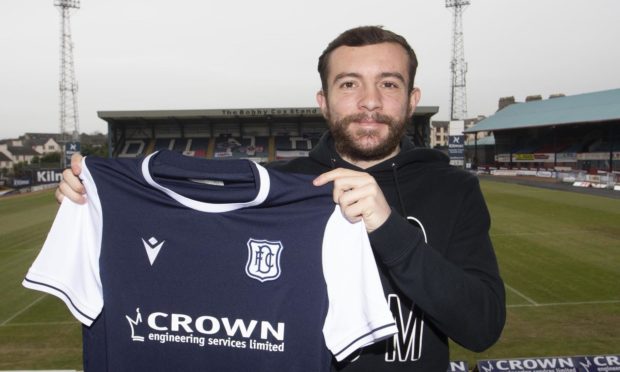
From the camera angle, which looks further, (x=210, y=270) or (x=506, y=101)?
(x=506, y=101)

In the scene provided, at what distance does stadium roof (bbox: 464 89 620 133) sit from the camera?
4084 centimetres

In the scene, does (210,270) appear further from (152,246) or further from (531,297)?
(531,297)

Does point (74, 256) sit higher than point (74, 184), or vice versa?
point (74, 184)

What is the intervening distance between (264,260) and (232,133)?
48.5m

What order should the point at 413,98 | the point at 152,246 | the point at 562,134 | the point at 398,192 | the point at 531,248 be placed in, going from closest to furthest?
1. the point at 152,246
2. the point at 398,192
3. the point at 413,98
4. the point at 531,248
5. the point at 562,134

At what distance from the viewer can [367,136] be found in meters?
2.19

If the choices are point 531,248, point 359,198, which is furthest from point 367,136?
point 531,248

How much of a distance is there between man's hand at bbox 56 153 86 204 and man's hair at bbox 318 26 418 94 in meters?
1.32

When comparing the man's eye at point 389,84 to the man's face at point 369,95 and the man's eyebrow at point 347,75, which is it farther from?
the man's eyebrow at point 347,75

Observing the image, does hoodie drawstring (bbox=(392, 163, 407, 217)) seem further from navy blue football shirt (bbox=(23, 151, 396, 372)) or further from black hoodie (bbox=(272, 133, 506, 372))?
navy blue football shirt (bbox=(23, 151, 396, 372))

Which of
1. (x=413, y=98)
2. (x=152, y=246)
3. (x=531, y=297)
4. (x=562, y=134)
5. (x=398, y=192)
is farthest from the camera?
(x=562, y=134)

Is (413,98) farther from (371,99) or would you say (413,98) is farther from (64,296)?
(64,296)

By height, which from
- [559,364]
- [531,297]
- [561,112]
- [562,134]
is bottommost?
[531,297]

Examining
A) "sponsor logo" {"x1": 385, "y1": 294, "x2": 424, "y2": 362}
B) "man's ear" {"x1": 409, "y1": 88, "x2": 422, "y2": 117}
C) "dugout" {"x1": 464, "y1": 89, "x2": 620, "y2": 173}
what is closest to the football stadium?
"dugout" {"x1": 464, "y1": 89, "x2": 620, "y2": 173}
